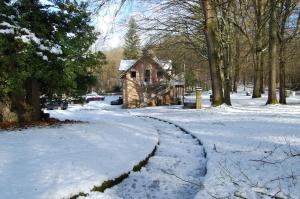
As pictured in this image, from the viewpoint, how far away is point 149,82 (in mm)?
52812

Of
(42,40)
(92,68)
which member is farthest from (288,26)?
(42,40)

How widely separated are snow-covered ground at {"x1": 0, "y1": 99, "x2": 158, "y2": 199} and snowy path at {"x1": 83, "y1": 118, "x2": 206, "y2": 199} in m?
0.33

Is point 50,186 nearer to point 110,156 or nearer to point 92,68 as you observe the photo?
point 110,156

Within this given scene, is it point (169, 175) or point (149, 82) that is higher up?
point (149, 82)

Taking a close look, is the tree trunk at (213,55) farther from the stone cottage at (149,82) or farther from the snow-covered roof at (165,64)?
the snow-covered roof at (165,64)

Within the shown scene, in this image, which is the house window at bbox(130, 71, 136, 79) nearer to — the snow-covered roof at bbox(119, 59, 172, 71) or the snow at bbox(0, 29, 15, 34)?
the snow-covered roof at bbox(119, 59, 172, 71)

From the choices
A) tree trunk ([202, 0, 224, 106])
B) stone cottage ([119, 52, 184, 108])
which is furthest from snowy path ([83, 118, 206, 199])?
stone cottage ([119, 52, 184, 108])

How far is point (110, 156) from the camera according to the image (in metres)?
9.85

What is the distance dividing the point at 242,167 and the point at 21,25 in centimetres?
1045

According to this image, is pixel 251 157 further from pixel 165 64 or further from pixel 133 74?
pixel 165 64

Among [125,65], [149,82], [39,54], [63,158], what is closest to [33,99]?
[39,54]

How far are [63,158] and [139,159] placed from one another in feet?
5.92

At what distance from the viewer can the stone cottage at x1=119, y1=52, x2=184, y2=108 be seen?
170ft

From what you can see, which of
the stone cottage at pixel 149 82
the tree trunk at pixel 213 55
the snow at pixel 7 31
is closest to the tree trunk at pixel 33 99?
the snow at pixel 7 31
